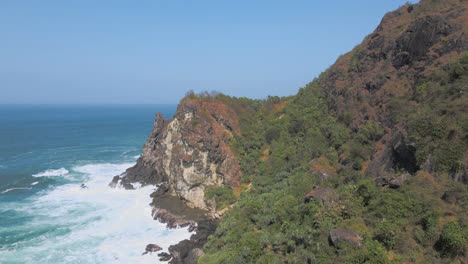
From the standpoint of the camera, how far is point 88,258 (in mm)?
34312

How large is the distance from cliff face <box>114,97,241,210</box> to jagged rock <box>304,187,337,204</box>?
58.7ft

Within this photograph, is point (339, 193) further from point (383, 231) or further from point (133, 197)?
point (133, 197)

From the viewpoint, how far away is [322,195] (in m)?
29.7

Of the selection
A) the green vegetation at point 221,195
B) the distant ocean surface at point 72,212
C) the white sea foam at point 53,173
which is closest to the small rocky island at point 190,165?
the green vegetation at point 221,195

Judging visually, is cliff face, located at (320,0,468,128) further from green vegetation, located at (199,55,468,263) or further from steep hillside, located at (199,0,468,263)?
green vegetation, located at (199,55,468,263)

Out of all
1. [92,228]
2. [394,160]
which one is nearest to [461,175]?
[394,160]

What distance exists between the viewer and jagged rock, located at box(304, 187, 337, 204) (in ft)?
95.3

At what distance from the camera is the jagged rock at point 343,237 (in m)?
23.2

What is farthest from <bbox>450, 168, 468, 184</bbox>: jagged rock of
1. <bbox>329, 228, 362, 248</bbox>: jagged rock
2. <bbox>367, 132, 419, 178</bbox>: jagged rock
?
<bbox>329, 228, 362, 248</bbox>: jagged rock

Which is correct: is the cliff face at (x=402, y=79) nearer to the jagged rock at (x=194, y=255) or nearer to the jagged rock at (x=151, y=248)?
the jagged rock at (x=194, y=255)

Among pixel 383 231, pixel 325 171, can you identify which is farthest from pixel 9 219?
pixel 383 231

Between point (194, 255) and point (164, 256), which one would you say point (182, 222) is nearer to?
point (164, 256)

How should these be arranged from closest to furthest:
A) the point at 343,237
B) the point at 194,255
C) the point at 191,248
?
the point at 343,237 < the point at 194,255 < the point at 191,248

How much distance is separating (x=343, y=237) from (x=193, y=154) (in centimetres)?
2951
